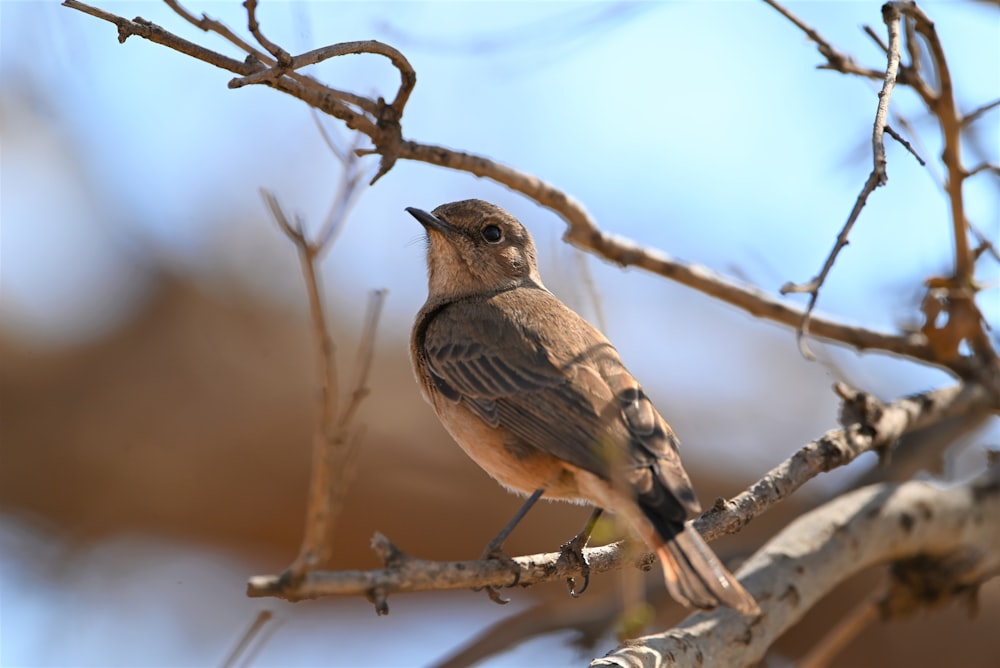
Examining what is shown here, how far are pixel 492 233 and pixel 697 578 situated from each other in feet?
8.80

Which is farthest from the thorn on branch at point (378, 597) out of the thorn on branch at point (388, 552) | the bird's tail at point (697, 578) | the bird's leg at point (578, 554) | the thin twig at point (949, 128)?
the thin twig at point (949, 128)

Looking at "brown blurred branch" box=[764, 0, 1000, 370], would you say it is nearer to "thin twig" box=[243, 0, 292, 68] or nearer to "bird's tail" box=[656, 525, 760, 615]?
"bird's tail" box=[656, 525, 760, 615]

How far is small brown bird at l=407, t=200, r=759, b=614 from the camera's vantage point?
3.41 meters

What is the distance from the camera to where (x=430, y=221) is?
527 cm

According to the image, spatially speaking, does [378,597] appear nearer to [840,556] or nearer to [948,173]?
[840,556]

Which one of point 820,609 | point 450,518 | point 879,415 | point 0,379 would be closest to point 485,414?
point 879,415

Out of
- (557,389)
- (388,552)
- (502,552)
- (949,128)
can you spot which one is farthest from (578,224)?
(388,552)

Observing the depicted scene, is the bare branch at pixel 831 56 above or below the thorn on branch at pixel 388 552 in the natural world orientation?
above

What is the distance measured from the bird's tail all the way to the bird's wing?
106mm

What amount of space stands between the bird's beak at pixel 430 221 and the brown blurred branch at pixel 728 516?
2.04 meters

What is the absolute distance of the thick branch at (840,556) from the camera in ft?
13.1

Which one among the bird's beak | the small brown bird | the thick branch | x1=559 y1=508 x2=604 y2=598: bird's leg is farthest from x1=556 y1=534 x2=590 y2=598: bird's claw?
the bird's beak

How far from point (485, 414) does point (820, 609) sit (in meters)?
4.24

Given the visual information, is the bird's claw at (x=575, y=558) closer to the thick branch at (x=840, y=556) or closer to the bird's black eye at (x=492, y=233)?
the thick branch at (x=840, y=556)
